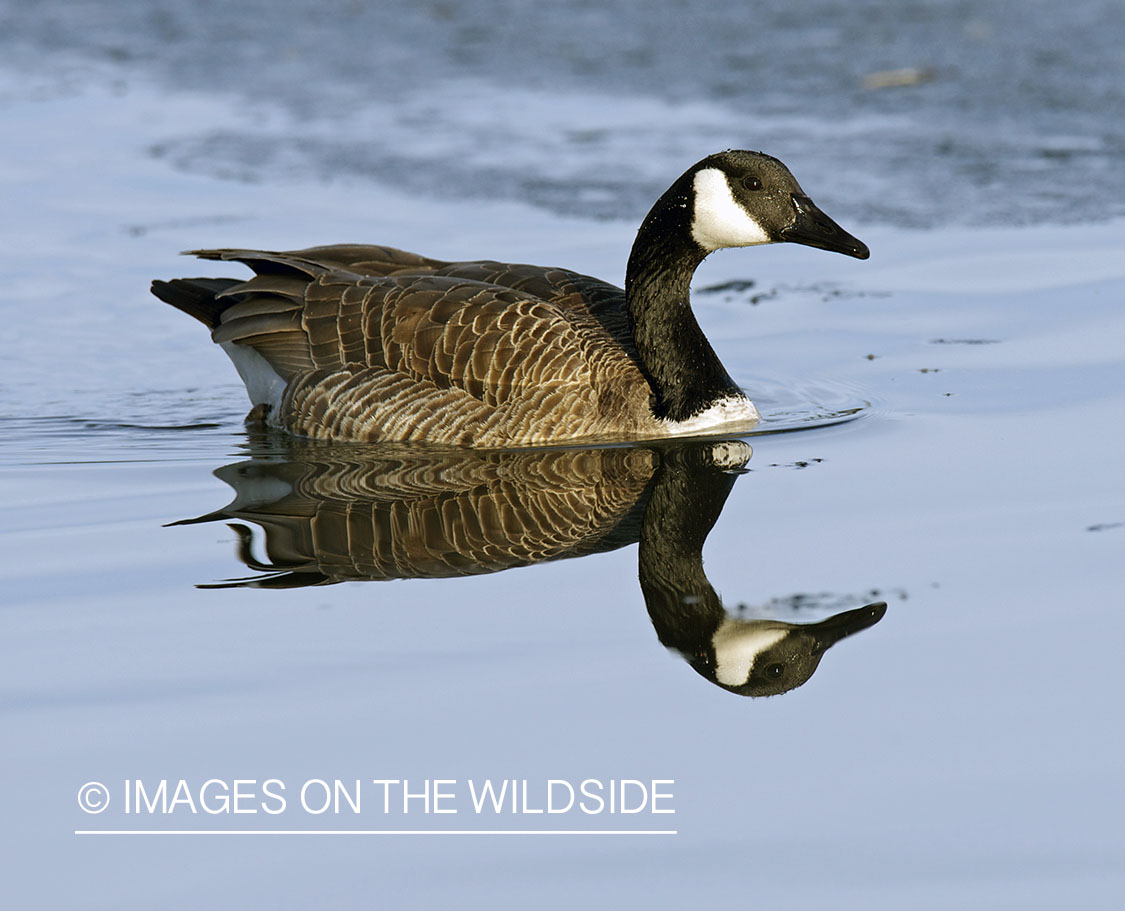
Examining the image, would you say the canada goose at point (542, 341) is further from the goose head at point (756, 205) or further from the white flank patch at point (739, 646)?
the white flank patch at point (739, 646)

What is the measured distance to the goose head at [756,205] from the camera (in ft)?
26.7

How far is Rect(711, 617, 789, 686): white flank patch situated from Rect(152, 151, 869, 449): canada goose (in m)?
2.67

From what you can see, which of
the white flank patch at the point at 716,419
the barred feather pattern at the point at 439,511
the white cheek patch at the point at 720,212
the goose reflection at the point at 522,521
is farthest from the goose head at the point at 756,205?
the barred feather pattern at the point at 439,511

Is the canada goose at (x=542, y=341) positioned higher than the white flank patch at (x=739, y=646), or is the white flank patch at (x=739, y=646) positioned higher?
the canada goose at (x=542, y=341)

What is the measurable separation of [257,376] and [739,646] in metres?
4.39

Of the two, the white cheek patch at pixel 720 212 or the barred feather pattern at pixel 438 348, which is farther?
the barred feather pattern at pixel 438 348

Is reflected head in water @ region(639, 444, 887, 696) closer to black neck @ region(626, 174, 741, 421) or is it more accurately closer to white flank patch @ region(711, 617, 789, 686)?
white flank patch @ region(711, 617, 789, 686)

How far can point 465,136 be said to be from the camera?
1419 cm

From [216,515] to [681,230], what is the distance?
2.81m

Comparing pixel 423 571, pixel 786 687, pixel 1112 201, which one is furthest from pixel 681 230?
pixel 1112 201

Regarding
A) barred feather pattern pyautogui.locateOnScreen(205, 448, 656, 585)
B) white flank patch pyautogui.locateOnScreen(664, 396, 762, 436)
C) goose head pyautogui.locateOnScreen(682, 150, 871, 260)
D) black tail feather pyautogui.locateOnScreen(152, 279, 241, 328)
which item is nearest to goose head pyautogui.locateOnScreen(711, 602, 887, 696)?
barred feather pattern pyautogui.locateOnScreen(205, 448, 656, 585)

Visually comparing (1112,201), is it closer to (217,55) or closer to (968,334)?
(968,334)

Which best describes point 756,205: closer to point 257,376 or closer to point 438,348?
point 438,348

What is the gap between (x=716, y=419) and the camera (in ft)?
27.6
